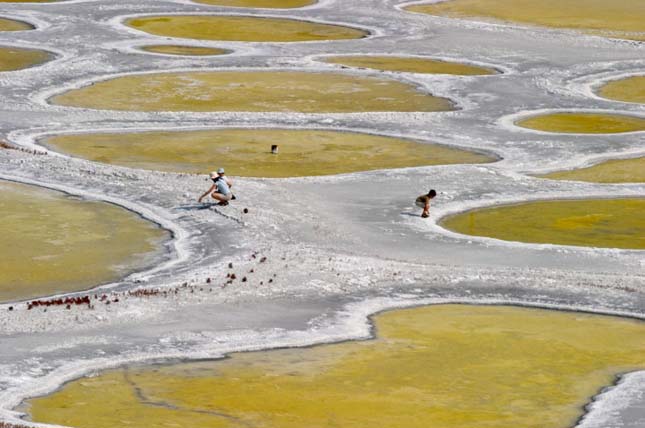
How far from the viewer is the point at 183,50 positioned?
304 ft

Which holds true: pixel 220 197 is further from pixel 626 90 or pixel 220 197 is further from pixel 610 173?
pixel 626 90

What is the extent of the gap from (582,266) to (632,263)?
1.46 m

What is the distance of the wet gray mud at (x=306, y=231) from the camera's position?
116 feet

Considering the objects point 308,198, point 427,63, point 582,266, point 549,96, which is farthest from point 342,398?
point 427,63

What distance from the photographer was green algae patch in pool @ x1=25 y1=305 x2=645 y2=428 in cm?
2994

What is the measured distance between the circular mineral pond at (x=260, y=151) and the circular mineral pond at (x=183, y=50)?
79.2 ft

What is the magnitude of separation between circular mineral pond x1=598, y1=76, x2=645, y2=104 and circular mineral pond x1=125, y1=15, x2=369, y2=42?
2176cm

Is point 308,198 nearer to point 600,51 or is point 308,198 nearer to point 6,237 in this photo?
point 6,237

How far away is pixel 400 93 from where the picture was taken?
80.2 m

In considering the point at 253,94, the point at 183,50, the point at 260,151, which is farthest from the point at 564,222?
the point at 183,50

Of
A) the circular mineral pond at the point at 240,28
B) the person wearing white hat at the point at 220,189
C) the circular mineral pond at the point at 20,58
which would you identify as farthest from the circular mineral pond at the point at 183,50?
the person wearing white hat at the point at 220,189

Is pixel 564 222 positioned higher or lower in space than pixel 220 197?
lower

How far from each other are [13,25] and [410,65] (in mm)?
25692

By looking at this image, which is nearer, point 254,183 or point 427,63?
point 254,183
